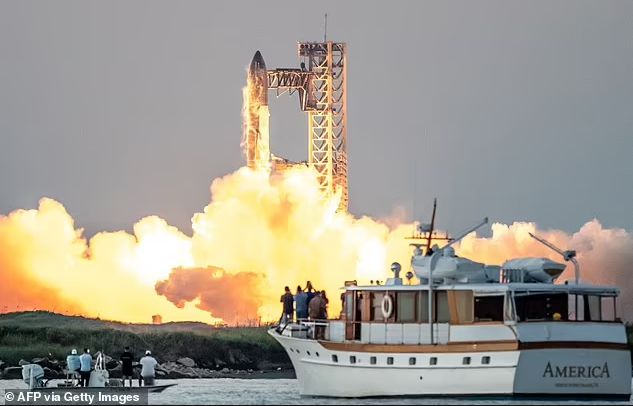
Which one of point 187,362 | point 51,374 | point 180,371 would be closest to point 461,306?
point 51,374

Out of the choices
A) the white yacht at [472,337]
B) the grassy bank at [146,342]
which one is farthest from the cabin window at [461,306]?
the grassy bank at [146,342]

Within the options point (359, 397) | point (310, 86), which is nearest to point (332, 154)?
point (310, 86)

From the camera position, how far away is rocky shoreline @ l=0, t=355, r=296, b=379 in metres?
102

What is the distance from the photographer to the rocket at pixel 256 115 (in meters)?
123

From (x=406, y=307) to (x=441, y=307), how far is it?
134cm

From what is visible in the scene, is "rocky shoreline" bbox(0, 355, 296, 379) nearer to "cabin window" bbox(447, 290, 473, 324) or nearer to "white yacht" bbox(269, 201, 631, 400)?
"white yacht" bbox(269, 201, 631, 400)

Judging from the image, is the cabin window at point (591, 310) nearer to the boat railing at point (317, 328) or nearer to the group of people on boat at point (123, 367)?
the boat railing at point (317, 328)

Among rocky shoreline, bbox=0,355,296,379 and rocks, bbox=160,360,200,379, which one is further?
rocks, bbox=160,360,200,379

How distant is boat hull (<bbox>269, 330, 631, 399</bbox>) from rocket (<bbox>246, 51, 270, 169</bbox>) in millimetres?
44711

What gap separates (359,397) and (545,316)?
7.27 metres

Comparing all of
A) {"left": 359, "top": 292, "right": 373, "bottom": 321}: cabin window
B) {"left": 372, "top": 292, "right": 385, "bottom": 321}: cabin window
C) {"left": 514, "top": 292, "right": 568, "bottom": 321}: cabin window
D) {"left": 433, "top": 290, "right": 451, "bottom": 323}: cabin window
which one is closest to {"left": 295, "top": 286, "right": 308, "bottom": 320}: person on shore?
{"left": 359, "top": 292, "right": 373, "bottom": 321}: cabin window

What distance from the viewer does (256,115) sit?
123062 mm

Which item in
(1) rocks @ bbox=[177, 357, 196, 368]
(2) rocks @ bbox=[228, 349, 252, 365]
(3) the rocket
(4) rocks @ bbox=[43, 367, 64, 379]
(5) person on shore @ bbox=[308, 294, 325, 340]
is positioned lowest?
(4) rocks @ bbox=[43, 367, 64, 379]

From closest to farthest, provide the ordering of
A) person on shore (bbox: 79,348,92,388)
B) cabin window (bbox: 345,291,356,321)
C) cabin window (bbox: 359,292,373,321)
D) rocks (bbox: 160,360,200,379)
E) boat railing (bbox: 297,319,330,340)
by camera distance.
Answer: cabin window (bbox: 359,292,373,321) → cabin window (bbox: 345,291,356,321) → boat railing (bbox: 297,319,330,340) → person on shore (bbox: 79,348,92,388) → rocks (bbox: 160,360,200,379)
